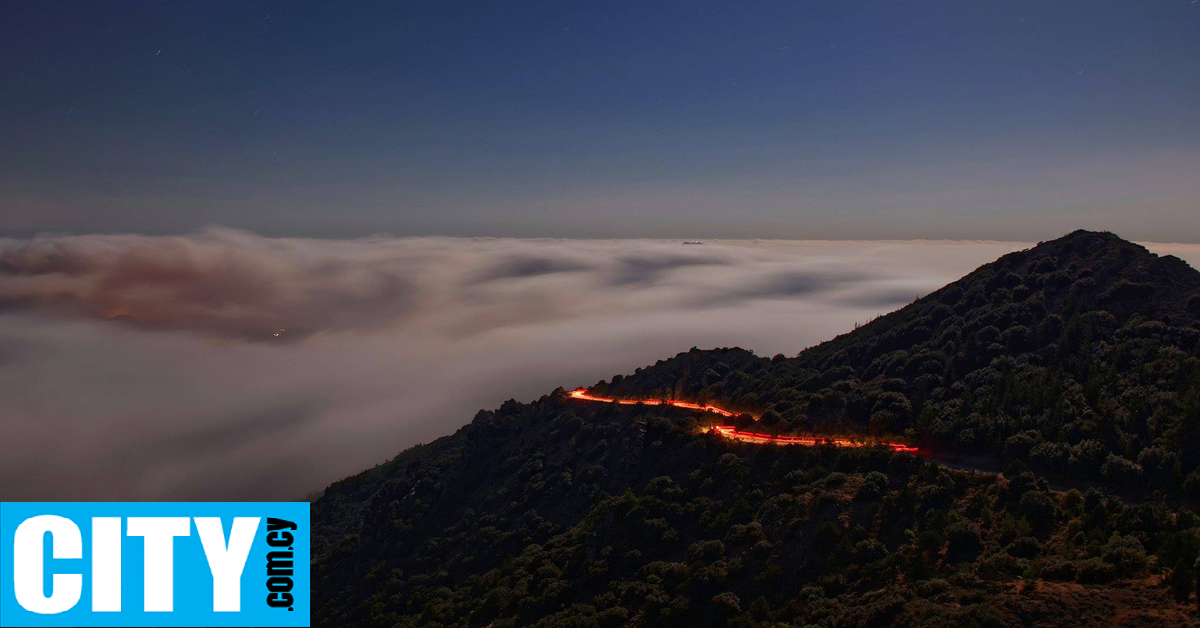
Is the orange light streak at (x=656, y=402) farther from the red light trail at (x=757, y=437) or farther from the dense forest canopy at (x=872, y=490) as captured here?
the dense forest canopy at (x=872, y=490)

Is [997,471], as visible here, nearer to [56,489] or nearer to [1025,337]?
[1025,337]

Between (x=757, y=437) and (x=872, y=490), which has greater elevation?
(x=872, y=490)

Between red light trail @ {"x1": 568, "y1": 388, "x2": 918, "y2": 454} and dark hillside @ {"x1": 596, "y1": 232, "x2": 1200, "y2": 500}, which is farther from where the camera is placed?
red light trail @ {"x1": 568, "y1": 388, "x2": 918, "y2": 454}

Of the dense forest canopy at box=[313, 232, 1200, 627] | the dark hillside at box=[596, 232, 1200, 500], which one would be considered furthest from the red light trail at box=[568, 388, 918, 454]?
the dark hillside at box=[596, 232, 1200, 500]

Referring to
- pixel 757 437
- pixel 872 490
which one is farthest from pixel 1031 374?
pixel 757 437

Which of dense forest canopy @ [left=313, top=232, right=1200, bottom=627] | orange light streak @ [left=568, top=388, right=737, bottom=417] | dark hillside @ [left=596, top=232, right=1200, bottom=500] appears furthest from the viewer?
orange light streak @ [left=568, top=388, right=737, bottom=417]

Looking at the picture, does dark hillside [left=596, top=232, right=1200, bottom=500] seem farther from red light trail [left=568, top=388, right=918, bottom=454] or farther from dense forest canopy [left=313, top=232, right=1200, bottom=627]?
red light trail [left=568, top=388, right=918, bottom=454]

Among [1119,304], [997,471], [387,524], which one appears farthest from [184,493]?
[1119,304]

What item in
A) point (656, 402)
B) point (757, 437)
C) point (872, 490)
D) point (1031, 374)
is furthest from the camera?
point (656, 402)

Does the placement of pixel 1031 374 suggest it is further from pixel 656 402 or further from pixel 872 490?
pixel 656 402
